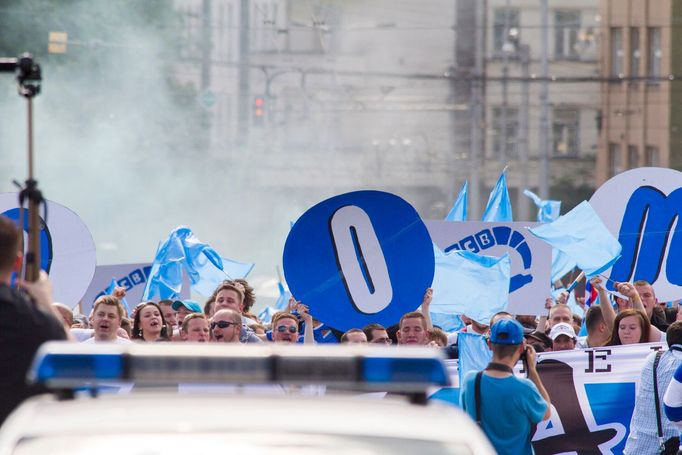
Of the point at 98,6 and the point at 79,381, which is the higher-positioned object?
the point at 98,6

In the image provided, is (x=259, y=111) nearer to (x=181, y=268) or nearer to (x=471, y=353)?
(x=181, y=268)

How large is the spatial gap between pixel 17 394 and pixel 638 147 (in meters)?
39.9

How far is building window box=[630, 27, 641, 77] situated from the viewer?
43.1 meters

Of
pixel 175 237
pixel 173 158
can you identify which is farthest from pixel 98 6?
pixel 175 237

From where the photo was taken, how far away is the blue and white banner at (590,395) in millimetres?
8547

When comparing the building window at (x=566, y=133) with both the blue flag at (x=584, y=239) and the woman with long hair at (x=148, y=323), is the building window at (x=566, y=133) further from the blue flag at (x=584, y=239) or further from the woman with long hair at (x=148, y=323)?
the woman with long hair at (x=148, y=323)

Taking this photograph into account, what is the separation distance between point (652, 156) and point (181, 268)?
29747mm

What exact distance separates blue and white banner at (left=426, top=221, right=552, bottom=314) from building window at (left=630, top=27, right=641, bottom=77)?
3225cm

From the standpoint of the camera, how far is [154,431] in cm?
318

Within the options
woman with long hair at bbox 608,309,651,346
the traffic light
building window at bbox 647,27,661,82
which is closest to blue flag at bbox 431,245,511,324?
woman with long hair at bbox 608,309,651,346

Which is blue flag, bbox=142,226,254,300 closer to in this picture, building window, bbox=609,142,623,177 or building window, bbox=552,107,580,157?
building window, bbox=609,142,623,177

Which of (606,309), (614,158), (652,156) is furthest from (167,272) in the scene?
(614,158)

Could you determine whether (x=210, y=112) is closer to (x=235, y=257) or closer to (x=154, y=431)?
(x=235, y=257)

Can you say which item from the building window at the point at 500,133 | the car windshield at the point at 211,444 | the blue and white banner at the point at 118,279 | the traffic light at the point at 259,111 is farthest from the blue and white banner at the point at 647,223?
the building window at the point at 500,133
